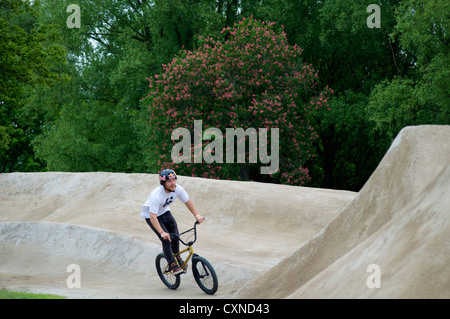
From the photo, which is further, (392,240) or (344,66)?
(344,66)

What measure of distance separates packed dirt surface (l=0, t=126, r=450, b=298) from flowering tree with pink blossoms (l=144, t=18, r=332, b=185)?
594 centimetres

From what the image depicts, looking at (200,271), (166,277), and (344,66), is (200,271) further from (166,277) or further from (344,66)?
(344,66)

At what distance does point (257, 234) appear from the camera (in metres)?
17.0

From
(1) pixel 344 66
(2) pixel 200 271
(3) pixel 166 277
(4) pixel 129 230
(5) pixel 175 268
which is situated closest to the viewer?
(2) pixel 200 271

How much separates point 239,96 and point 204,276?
16.0 m

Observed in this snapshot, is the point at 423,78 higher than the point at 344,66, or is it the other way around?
the point at 344,66

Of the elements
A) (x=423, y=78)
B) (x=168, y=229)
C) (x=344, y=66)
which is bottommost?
(x=168, y=229)

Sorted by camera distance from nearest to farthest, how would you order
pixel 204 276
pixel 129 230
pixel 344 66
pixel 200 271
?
pixel 204 276, pixel 200 271, pixel 129 230, pixel 344 66

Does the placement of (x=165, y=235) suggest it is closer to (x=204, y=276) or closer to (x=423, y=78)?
(x=204, y=276)

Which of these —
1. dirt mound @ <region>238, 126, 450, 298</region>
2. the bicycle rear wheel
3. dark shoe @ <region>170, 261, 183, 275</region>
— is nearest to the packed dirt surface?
dirt mound @ <region>238, 126, 450, 298</region>

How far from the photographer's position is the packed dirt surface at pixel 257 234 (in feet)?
23.1

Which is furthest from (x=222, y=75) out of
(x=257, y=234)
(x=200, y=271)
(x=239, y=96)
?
(x=200, y=271)

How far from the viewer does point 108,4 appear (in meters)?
33.2
